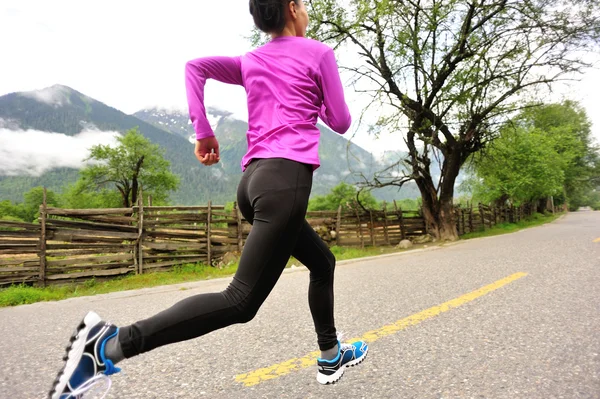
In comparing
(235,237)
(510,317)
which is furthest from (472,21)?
(510,317)

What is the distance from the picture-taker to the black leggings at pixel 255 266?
48.2 inches

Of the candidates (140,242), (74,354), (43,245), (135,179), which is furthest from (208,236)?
(135,179)

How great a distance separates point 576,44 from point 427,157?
6.11 metres

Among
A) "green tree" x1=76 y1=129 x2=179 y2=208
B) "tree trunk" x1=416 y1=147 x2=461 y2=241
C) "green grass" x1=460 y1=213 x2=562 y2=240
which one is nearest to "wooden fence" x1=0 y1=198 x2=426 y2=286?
"tree trunk" x1=416 y1=147 x2=461 y2=241

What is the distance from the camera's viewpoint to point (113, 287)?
342 inches

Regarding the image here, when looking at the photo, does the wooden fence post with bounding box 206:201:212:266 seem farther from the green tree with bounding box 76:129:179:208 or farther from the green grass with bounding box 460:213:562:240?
the green tree with bounding box 76:129:179:208

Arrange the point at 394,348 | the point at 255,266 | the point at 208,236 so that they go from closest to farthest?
the point at 255,266
the point at 394,348
the point at 208,236

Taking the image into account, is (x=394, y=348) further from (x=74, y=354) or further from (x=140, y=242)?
(x=140, y=242)

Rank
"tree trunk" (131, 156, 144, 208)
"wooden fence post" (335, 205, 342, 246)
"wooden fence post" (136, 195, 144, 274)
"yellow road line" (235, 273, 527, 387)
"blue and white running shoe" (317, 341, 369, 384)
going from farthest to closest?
"tree trunk" (131, 156, 144, 208)
"wooden fence post" (335, 205, 342, 246)
"wooden fence post" (136, 195, 144, 274)
"yellow road line" (235, 273, 527, 387)
"blue and white running shoe" (317, 341, 369, 384)

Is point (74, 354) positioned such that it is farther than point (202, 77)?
No

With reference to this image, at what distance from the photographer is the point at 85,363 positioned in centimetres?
117

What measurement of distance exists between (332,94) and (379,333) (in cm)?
200

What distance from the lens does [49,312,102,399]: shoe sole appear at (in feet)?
3.68

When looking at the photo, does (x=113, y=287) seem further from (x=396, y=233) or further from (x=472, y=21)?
(x=472, y=21)
